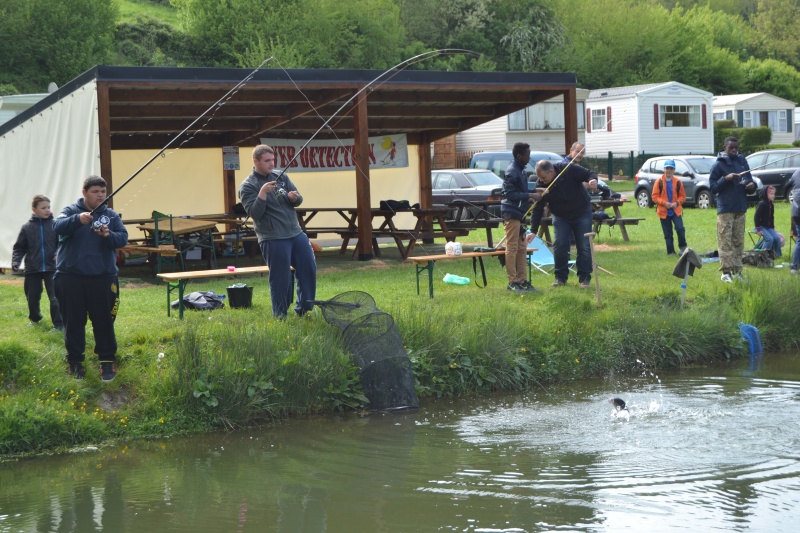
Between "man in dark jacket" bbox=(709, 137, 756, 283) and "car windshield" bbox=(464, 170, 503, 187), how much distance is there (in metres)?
13.5

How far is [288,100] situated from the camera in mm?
16719

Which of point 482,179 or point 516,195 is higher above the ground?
point 482,179

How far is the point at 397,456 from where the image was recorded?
26.1 feet

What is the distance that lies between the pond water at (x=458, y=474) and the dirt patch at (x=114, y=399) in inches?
18.2

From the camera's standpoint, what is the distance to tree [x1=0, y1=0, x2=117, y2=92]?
45594 mm

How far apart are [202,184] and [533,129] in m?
27.0

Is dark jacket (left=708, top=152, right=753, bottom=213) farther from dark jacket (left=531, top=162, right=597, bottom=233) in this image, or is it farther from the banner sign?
the banner sign

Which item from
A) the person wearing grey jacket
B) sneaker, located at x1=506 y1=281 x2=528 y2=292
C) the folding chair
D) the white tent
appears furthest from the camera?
the folding chair

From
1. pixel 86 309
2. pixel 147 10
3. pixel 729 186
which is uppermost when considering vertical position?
pixel 147 10

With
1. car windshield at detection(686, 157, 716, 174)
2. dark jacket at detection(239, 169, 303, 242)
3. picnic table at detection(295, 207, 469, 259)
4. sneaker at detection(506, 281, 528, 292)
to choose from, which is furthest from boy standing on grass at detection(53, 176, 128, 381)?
car windshield at detection(686, 157, 716, 174)

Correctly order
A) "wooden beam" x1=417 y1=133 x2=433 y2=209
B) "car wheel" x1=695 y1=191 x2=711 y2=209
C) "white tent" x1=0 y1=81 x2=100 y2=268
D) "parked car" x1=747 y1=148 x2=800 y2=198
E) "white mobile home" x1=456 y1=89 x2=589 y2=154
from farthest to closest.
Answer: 1. "white mobile home" x1=456 y1=89 x2=589 y2=154
2. "car wheel" x1=695 y1=191 x2=711 y2=209
3. "parked car" x1=747 y1=148 x2=800 y2=198
4. "wooden beam" x1=417 y1=133 x2=433 y2=209
5. "white tent" x1=0 y1=81 x2=100 y2=268

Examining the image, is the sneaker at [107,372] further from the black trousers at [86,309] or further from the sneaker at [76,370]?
the sneaker at [76,370]

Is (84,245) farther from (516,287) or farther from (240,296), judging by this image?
(516,287)

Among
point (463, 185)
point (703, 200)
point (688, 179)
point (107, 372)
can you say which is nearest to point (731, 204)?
point (107, 372)
